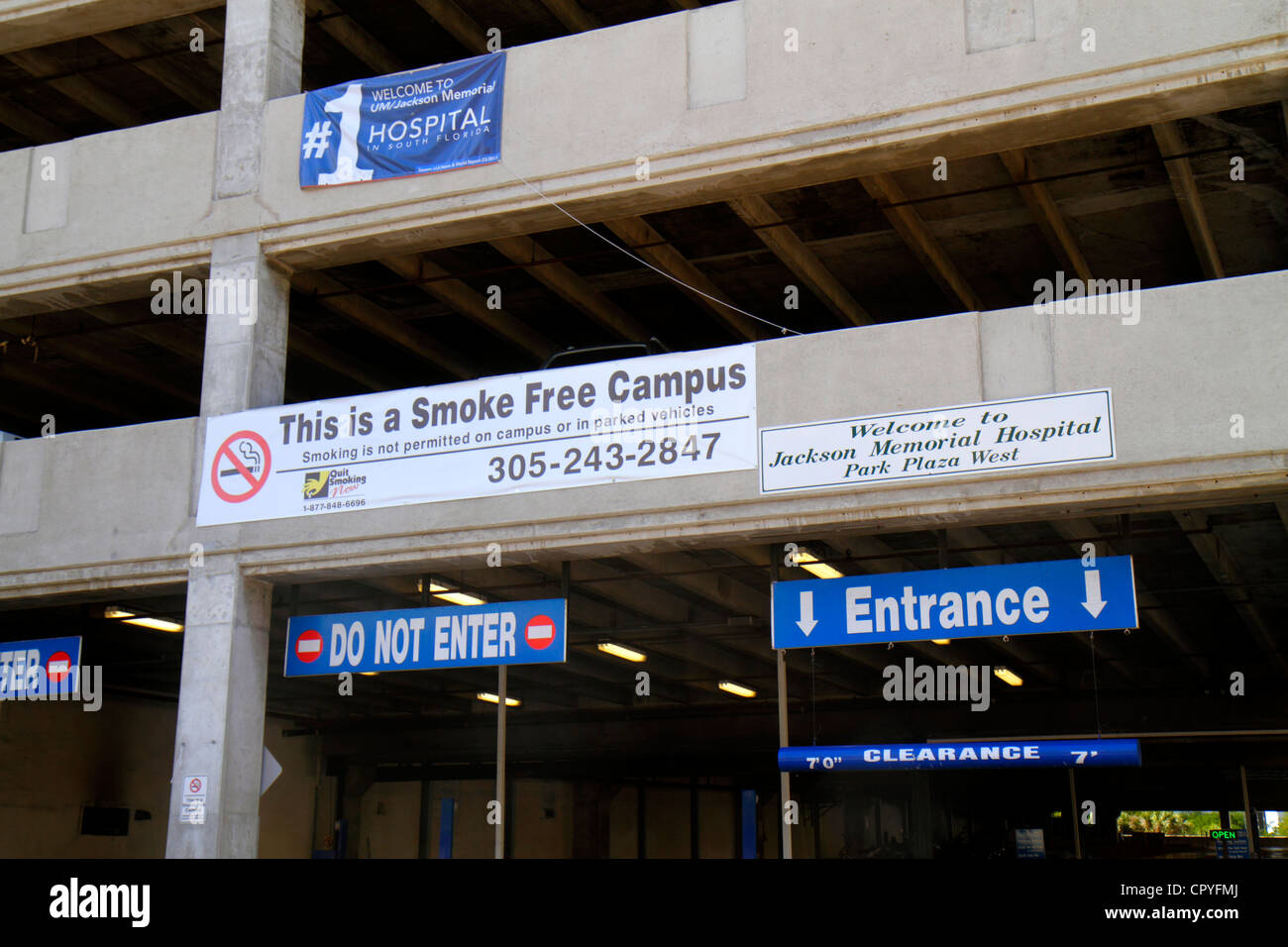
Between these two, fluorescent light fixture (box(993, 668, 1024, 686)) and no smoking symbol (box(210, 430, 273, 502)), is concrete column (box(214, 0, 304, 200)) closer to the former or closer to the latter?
no smoking symbol (box(210, 430, 273, 502))

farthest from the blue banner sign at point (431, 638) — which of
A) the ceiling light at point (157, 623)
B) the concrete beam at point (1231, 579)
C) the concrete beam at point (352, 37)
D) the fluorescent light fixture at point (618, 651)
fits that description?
the concrete beam at point (1231, 579)

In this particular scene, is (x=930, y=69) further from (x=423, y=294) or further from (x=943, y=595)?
(x=423, y=294)

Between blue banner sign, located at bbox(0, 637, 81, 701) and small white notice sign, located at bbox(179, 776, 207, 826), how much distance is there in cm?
230

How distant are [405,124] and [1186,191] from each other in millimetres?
8745

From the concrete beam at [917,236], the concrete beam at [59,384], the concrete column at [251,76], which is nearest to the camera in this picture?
the concrete beam at [917,236]

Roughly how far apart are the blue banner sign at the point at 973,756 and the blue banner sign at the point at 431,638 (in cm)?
277

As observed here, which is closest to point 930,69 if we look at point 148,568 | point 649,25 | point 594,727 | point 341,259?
point 649,25

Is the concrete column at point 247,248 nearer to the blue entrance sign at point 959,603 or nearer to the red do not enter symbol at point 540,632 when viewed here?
the red do not enter symbol at point 540,632

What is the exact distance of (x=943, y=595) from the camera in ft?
38.8

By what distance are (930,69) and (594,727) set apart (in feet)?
67.6

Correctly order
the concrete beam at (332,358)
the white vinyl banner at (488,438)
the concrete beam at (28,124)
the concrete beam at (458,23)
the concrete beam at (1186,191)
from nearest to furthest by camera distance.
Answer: the white vinyl banner at (488,438) → the concrete beam at (1186,191) → the concrete beam at (458,23) → the concrete beam at (28,124) → the concrete beam at (332,358)

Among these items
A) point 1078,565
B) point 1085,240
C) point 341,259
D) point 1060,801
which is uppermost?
point 1085,240

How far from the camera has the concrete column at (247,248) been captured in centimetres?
1446
